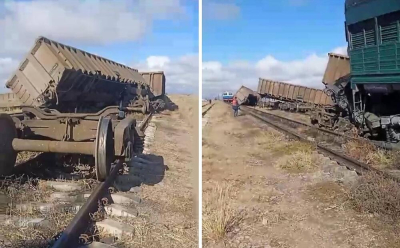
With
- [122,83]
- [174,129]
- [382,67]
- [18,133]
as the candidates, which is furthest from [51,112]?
[122,83]

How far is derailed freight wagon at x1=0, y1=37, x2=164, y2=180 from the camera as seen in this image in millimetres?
4324

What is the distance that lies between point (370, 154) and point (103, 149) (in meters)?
4.49

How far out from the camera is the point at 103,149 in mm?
3961

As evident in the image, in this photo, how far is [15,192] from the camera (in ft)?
12.9

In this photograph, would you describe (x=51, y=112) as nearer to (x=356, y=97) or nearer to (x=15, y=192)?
(x=15, y=192)

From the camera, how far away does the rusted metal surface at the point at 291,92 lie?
2154 centimetres

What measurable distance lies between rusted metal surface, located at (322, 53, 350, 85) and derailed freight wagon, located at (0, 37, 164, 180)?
6.42 meters

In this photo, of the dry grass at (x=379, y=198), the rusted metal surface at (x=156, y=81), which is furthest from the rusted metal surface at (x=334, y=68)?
the dry grass at (x=379, y=198)

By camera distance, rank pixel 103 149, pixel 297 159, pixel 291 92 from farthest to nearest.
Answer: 1. pixel 291 92
2. pixel 297 159
3. pixel 103 149

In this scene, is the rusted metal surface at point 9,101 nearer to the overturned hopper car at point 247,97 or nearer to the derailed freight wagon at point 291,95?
the derailed freight wagon at point 291,95

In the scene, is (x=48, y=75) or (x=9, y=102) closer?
(x=48, y=75)

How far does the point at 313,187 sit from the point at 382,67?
390cm

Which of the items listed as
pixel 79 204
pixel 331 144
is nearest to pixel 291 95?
pixel 331 144

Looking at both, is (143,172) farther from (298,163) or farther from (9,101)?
(9,101)
